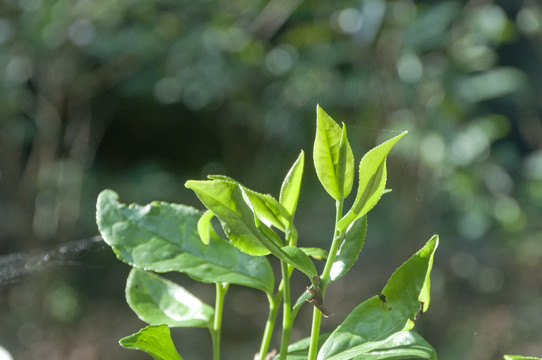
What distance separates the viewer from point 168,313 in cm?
36

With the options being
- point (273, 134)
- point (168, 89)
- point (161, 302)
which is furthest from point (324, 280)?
point (168, 89)

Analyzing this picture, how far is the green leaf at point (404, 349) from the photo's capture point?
0.26m

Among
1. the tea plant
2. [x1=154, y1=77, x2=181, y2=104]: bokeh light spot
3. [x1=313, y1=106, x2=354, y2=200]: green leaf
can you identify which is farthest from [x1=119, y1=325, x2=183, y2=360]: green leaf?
[x1=154, y1=77, x2=181, y2=104]: bokeh light spot

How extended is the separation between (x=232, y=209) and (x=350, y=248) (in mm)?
64

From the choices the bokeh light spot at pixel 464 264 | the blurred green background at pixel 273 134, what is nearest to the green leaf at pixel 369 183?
the blurred green background at pixel 273 134

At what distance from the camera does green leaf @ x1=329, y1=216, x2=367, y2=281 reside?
0.28 metres

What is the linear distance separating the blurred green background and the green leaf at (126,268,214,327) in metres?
1.35

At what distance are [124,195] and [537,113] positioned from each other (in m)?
1.75

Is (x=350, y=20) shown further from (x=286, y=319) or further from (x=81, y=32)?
(x=286, y=319)

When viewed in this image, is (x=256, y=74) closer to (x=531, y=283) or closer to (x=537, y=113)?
(x=537, y=113)

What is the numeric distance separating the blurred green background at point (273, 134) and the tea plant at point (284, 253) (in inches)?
54.2

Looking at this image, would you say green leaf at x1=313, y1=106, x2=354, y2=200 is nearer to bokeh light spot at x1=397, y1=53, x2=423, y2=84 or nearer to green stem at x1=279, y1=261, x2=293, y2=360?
green stem at x1=279, y1=261, x2=293, y2=360

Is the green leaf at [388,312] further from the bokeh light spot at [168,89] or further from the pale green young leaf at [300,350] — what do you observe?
the bokeh light spot at [168,89]

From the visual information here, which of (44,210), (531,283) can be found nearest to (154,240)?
(44,210)
